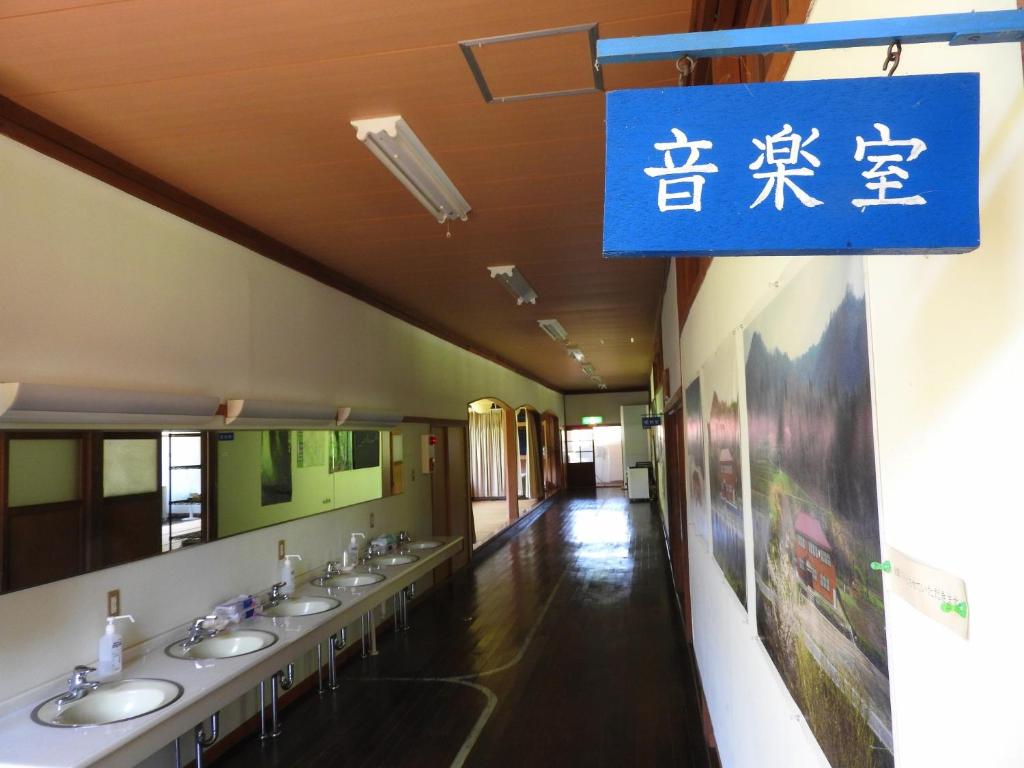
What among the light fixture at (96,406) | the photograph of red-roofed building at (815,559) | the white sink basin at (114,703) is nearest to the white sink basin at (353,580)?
the light fixture at (96,406)

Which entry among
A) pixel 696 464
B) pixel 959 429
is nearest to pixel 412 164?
pixel 696 464

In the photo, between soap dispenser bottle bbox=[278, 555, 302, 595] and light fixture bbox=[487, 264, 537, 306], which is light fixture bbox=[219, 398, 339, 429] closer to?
soap dispenser bottle bbox=[278, 555, 302, 595]

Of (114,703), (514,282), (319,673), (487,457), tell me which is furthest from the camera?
(487,457)

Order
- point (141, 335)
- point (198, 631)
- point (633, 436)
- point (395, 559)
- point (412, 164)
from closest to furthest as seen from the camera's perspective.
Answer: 1. point (412, 164)
2. point (141, 335)
3. point (198, 631)
4. point (395, 559)
5. point (633, 436)

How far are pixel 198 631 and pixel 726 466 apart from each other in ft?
9.20

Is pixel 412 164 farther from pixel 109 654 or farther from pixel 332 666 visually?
pixel 332 666

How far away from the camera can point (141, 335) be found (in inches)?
124

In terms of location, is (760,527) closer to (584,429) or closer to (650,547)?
(650,547)

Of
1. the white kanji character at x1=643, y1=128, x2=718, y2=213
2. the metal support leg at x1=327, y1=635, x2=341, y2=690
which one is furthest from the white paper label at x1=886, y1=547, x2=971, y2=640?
the metal support leg at x1=327, y1=635, x2=341, y2=690

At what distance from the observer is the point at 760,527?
68.6 inches

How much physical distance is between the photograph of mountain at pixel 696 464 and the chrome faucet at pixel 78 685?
2.78 metres

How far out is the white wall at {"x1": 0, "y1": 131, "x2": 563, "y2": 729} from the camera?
257 cm

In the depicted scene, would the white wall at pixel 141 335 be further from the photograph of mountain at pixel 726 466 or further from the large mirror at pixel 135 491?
the photograph of mountain at pixel 726 466

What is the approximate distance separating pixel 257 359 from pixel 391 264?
129cm
